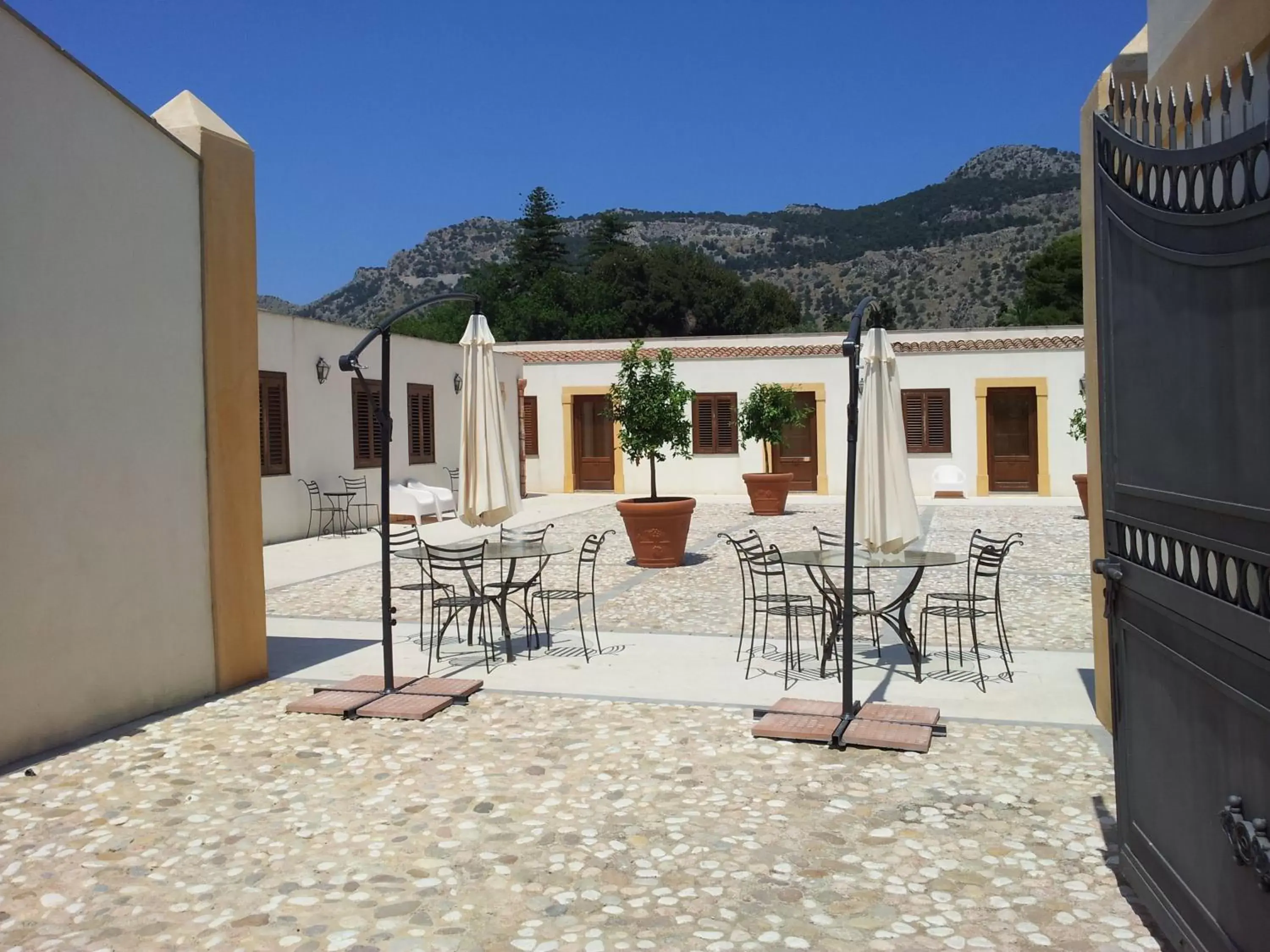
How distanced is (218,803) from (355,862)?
0.98 meters

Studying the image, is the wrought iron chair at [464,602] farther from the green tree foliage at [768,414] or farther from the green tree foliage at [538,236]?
the green tree foliage at [538,236]

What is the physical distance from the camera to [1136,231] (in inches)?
114

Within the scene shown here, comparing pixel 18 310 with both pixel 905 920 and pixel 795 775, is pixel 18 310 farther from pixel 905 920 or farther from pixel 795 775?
pixel 905 920

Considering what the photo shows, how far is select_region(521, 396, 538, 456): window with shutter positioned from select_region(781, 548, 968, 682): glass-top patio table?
15.9 metres

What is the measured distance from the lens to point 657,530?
11.1 m

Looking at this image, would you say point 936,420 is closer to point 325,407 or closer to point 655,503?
point 655,503

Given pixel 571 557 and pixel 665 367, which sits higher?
pixel 665 367

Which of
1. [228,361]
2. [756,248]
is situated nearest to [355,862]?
[228,361]

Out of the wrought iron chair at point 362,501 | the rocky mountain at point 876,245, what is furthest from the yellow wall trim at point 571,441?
the rocky mountain at point 876,245

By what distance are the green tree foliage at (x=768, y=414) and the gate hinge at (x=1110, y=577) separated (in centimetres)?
1411

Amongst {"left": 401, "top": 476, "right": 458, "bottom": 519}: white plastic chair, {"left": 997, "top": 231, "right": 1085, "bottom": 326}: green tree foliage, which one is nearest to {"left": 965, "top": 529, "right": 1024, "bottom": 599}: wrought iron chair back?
{"left": 401, "top": 476, "right": 458, "bottom": 519}: white plastic chair

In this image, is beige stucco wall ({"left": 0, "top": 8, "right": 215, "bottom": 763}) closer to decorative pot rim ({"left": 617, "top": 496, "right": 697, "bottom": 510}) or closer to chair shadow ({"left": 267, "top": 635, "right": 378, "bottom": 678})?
chair shadow ({"left": 267, "top": 635, "right": 378, "bottom": 678})

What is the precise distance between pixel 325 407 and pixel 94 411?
10238 millimetres

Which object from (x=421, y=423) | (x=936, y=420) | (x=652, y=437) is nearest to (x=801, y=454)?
(x=936, y=420)
